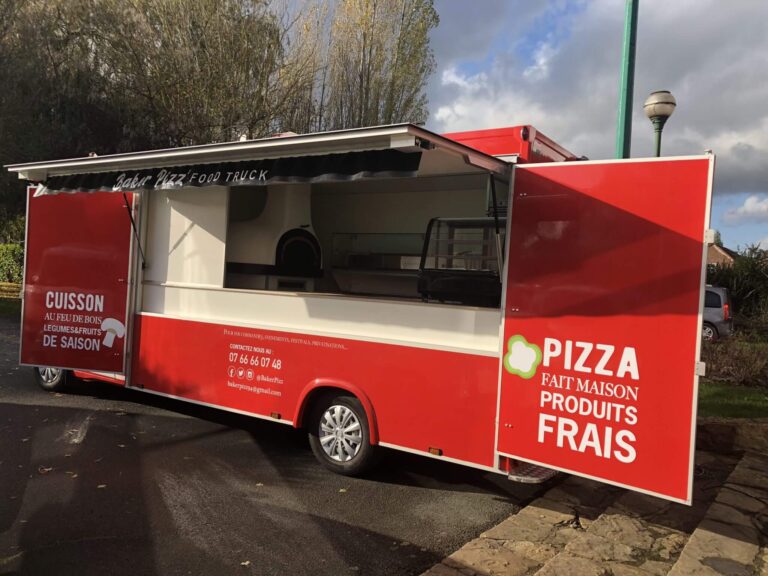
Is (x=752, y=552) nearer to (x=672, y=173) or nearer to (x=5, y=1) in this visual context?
(x=672, y=173)

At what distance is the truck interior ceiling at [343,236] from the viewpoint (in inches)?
190

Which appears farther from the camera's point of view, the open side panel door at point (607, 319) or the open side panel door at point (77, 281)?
the open side panel door at point (77, 281)

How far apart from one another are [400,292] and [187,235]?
99.4 inches

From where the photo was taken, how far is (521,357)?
3854 millimetres

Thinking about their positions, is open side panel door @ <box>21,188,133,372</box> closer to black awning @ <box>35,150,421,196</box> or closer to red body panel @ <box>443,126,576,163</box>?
black awning @ <box>35,150,421,196</box>

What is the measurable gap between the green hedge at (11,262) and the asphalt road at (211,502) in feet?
59.5

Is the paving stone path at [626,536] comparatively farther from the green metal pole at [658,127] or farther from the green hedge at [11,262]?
the green hedge at [11,262]

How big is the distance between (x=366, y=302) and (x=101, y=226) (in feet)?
11.7

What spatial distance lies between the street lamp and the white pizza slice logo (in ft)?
14.2

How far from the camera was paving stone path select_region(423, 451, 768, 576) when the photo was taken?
334cm

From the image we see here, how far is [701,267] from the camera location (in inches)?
129

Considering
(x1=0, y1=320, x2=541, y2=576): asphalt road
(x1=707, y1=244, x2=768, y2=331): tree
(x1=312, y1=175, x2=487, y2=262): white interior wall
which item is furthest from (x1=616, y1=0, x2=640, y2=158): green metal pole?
(x1=707, y1=244, x2=768, y2=331): tree

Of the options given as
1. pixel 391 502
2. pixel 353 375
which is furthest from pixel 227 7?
pixel 391 502

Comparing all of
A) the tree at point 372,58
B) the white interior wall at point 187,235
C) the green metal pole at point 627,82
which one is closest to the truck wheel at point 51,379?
the white interior wall at point 187,235
